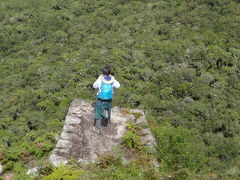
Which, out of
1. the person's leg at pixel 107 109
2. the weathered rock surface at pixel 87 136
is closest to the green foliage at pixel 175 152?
the weathered rock surface at pixel 87 136

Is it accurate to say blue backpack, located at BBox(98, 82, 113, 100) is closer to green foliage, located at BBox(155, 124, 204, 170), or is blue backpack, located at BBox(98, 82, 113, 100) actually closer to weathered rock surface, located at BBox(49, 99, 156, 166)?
weathered rock surface, located at BBox(49, 99, 156, 166)

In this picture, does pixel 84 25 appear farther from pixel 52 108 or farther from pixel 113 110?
pixel 113 110

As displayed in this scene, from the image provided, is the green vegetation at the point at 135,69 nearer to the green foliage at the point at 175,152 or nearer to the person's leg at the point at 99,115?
the green foliage at the point at 175,152

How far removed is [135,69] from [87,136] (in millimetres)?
11879

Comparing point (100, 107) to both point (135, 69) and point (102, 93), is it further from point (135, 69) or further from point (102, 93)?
point (135, 69)

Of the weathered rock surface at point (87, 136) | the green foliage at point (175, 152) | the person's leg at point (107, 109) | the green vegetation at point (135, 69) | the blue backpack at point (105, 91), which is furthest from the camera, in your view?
the green vegetation at point (135, 69)

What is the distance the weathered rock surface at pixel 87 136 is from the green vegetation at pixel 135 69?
377 millimetres

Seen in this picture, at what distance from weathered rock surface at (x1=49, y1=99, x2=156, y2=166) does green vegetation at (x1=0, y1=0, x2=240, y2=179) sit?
377 millimetres

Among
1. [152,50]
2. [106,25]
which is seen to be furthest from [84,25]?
[152,50]

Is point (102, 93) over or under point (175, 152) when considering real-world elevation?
over

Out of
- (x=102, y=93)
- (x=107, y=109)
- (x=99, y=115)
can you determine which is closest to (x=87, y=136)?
(x=99, y=115)

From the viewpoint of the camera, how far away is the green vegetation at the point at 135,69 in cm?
1135

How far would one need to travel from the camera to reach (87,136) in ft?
27.7

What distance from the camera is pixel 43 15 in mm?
28531
